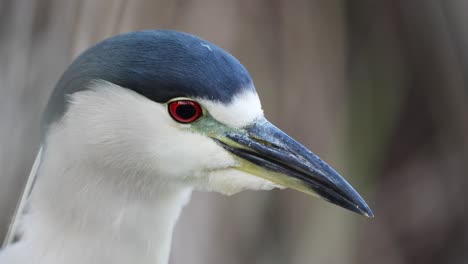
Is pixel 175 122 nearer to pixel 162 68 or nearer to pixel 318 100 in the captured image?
pixel 162 68

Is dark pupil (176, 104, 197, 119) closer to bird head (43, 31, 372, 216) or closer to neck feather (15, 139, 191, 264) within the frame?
bird head (43, 31, 372, 216)

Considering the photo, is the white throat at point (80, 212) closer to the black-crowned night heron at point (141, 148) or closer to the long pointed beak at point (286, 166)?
the black-crowned night heron at point (141, 148)

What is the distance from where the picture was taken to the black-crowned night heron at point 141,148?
117 cm

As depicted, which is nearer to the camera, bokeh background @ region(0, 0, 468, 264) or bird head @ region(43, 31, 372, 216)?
bird head @ region(43, 31, 372, 216)

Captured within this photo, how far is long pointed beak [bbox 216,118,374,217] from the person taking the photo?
1.20 meters

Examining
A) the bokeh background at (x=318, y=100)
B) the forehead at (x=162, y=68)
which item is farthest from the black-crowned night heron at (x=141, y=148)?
the bokeh background at (x=318, y=100)

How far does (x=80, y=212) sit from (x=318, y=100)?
0.96 metres

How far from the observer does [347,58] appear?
2.08m

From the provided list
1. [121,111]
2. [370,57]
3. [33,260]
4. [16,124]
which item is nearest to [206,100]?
[121,111]

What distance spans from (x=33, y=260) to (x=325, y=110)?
40.1 inches

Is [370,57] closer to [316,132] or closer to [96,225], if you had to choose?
[316,132]

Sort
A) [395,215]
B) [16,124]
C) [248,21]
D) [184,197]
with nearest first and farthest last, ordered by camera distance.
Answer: [184,197] → [16,124] → [248,21] → [395,215]

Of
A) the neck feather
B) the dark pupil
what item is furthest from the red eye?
the neck feather

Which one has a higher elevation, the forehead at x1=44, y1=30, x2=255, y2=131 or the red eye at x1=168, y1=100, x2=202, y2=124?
the forehead at x1=44, y1=30, x2=255, y2=131
